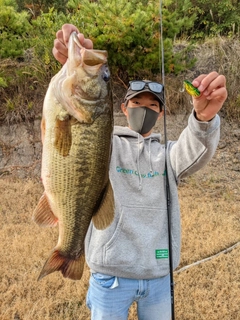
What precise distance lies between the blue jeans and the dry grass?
5.32 ft

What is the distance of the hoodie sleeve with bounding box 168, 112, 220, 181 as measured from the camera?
5.99ft

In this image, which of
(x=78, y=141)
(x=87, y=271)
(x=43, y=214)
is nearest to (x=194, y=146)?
(x=78, y=141)

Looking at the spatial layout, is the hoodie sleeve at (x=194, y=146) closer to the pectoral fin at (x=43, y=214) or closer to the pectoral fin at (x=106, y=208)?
the pectoral fin at (x=106, y=208)

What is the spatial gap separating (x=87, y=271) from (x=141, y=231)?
95.4 inches

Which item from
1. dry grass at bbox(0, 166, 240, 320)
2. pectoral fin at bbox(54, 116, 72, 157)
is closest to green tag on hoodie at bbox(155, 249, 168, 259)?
pectoral fin at bbox(54, 116, 72, 157)

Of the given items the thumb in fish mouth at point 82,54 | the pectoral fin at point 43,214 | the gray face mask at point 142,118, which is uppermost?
the thumb in fish mouth at point 82,54

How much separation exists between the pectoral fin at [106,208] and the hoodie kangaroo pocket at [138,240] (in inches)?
13.1

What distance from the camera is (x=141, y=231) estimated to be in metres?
1.98

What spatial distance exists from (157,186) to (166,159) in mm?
156

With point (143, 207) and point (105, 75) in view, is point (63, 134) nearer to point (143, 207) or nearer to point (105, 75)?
point (105, 75)

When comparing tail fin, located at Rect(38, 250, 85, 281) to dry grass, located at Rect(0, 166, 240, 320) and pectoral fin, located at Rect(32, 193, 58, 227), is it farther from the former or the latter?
dry grass, located at Rect(0, 166, 240, 320)

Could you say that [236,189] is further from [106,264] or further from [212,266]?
[106,264]

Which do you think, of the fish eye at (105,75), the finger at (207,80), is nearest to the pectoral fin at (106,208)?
the fish eye at (105,75)

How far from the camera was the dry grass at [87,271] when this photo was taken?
143 inches
